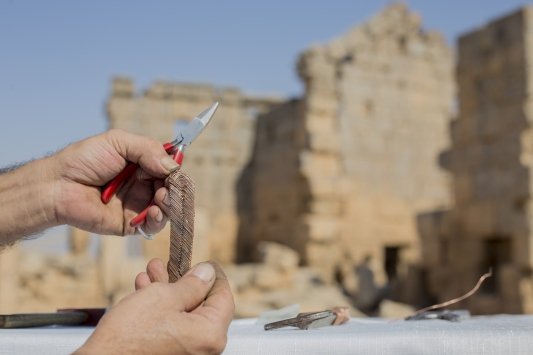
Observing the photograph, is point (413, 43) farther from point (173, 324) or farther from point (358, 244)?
point (173, 324)

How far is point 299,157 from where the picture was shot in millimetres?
13664

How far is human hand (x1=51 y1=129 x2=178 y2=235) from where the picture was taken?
6.58ft

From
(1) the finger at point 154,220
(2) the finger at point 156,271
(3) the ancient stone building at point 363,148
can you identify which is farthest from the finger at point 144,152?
(3) the ancient stone building at point 363,148

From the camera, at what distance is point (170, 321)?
1.35m

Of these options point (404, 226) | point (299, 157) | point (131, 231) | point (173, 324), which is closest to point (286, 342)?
point (173, 324)

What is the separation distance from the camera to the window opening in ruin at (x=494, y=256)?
324 inches

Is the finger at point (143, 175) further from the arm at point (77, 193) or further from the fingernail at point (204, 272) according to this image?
the fingernail at point (204, 272)

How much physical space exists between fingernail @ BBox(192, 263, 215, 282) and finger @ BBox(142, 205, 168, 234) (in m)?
0.53

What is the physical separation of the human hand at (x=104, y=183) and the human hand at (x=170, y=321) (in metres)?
0.55

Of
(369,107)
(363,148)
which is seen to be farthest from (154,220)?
(369,107)

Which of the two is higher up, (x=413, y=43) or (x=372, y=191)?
(x=413, y=43)

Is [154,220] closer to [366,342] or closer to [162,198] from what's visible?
[162,198]

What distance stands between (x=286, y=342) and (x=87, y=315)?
0.92m

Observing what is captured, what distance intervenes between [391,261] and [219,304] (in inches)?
552
